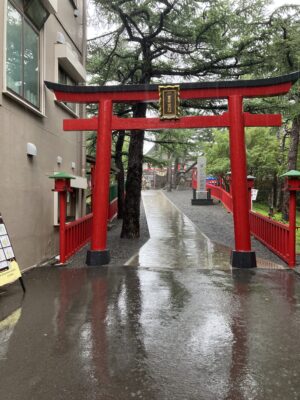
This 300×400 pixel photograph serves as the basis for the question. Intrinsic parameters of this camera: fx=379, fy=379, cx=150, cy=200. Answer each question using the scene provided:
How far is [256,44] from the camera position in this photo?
1205 centimetres

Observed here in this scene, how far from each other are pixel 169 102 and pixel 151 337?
6.35 meters

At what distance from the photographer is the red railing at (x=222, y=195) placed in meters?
22.2

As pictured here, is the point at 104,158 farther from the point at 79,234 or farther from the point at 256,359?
the point at 256,359

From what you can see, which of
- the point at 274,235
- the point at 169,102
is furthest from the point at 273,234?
the point at 169,102

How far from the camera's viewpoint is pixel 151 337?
4.83 metres

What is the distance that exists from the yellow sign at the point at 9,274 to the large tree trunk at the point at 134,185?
A: 292 inches

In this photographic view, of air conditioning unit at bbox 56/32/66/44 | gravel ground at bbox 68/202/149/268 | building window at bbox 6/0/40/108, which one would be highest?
air conditioning unit at bbox 56/32/66/44

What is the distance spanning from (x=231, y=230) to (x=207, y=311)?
34.3 ft

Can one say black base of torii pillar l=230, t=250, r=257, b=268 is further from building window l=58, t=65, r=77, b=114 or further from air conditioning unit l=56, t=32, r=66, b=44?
air conditioning unit l=56, t=32, r=66, b=44

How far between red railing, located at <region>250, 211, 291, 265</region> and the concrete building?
6258 millimetres

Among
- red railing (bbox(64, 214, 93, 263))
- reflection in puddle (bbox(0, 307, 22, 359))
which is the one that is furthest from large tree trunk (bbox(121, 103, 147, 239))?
reflection in puddle (bbox(0, 307, 22, 359))

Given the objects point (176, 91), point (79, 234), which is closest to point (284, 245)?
point (176, 91)

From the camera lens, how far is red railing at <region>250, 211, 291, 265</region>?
994 centimetres

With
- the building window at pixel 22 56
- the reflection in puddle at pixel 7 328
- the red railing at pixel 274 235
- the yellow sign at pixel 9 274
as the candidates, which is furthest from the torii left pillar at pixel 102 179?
the red railing at pixel 274 235
